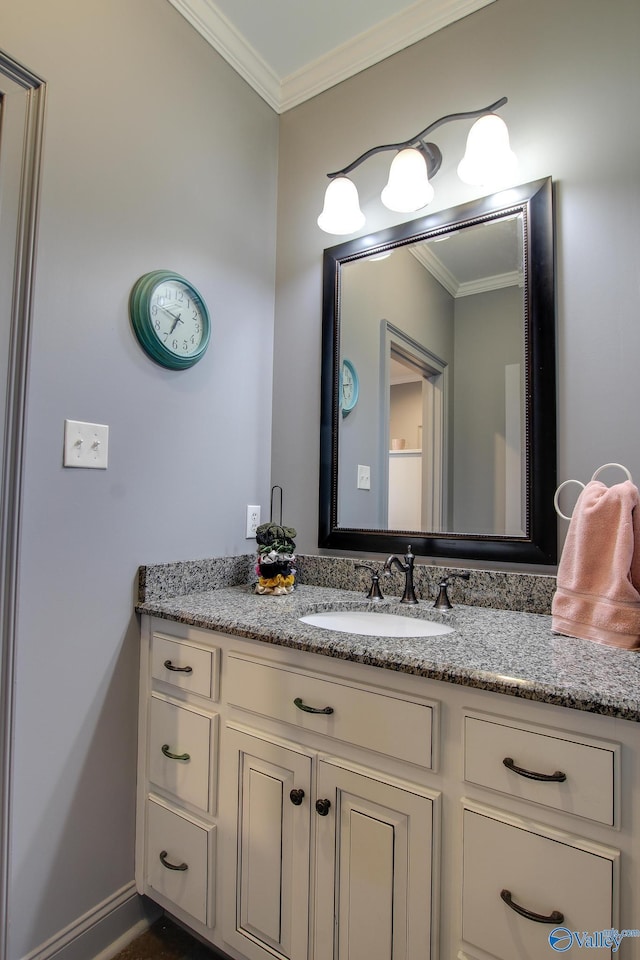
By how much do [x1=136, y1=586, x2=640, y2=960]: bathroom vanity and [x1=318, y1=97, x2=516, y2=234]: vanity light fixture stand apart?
1206 millimetres

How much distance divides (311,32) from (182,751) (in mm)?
2231

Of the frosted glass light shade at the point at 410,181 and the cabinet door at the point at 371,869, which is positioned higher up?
the frosted glass light shade at the point at 410,181

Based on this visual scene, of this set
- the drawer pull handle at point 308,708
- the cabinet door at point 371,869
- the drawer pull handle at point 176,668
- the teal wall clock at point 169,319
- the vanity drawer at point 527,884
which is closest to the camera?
the vanity drawer at point 527,884

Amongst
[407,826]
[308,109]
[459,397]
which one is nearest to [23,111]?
[308,109]

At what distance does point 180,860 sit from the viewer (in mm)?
1191

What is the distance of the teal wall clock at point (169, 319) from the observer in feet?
4.34

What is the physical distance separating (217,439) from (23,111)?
0.93 m

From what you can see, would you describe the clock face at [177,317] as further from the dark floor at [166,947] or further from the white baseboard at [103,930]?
the dark floor at [166,947]

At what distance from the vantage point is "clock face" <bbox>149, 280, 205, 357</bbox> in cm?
136

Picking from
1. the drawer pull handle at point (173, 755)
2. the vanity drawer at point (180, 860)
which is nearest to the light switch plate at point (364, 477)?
the drawer pull handle at point (173, 755)

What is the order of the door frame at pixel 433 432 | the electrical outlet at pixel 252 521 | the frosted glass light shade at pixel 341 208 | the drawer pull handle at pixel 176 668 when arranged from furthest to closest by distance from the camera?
the electrical outlet at pixel 252 521, the frosted glass light shade at pixel 341 208, the door frame at pixel 433 432, the drawer pull handle at pixel 176 668

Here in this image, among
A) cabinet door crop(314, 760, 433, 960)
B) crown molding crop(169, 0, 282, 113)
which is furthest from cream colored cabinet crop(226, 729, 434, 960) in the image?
crown molding crop(169, 0, 282, 113)

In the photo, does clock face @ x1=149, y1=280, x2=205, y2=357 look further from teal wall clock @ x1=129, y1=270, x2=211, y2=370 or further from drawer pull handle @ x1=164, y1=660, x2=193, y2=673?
drawer pull handle @ x1=164, y1=660, x2=193, y2=673

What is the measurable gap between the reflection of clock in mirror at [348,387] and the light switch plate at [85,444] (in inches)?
30.1
